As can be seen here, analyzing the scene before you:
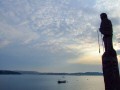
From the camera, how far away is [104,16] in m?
4.84

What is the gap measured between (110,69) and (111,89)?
33cm

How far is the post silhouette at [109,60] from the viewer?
14.5 ft

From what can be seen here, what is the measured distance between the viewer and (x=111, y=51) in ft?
15.4

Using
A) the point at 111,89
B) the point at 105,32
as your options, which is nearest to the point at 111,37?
the point at 105,32

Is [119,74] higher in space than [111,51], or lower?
lower

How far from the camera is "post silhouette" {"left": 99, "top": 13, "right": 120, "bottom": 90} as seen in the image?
4.43m

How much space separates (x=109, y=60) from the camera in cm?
457

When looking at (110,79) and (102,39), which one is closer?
(110,79)

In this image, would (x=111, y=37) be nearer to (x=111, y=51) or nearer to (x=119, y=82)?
(x=111, y=51)

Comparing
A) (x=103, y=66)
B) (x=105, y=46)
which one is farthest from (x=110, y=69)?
(x=105, y=46)

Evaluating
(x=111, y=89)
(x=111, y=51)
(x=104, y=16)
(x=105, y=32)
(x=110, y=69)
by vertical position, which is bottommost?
(x=111, y=89)

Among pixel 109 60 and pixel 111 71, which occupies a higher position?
pixel 109 60

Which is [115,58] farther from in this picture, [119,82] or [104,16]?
[104,16]

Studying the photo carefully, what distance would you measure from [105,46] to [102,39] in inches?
5.5
